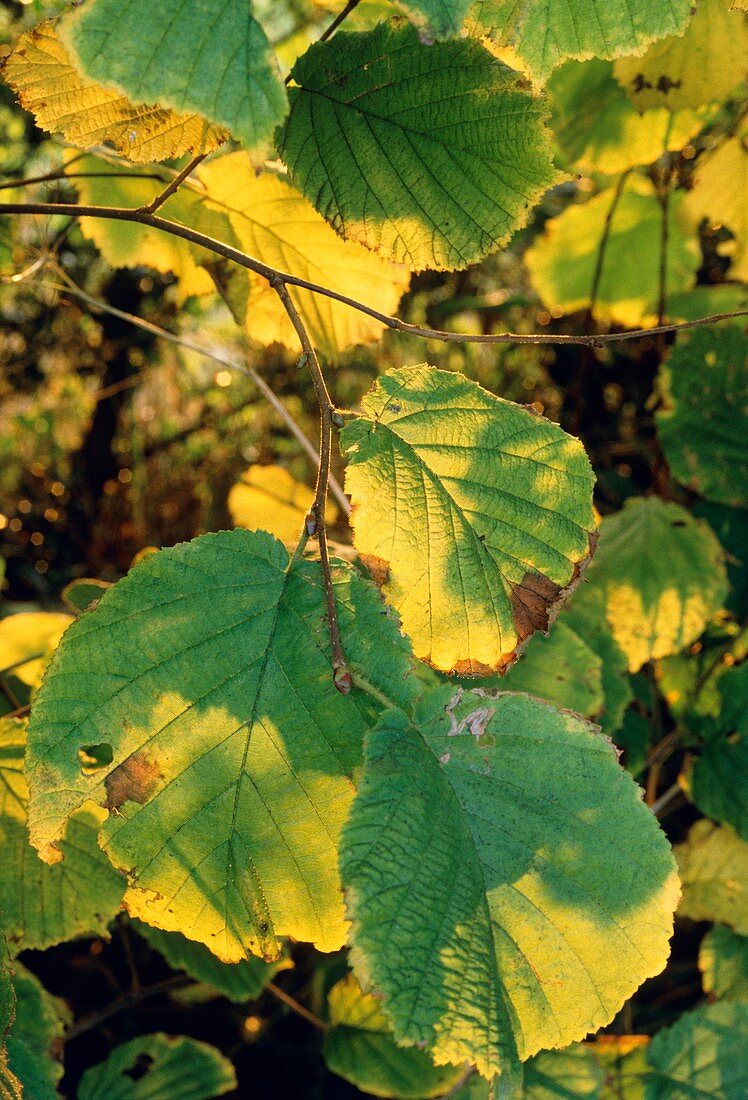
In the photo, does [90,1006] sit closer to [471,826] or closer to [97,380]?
[471,826]

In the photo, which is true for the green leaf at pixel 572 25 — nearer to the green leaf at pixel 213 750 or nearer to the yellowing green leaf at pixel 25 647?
the green leaf at pixel 213 750

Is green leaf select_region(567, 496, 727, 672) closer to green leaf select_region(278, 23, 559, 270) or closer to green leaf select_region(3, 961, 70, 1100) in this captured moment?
green leaf select_region(278, 23, 559, 270)

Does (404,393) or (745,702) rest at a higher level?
(404,393)

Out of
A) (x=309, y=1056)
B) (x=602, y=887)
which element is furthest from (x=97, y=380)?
(x=602, y=887)

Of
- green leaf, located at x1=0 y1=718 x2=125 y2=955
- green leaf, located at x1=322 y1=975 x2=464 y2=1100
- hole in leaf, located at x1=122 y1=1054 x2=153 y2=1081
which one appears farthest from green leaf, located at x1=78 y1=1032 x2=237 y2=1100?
green leaf, located at x1=0 y1=718 x2=125 y2=955

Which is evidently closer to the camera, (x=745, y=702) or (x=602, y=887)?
(x=602, y=887)

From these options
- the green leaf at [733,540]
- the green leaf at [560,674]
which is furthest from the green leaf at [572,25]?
the green leaf at [733,540]

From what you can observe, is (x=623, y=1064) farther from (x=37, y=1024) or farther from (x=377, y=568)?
(x=377, y=568)
